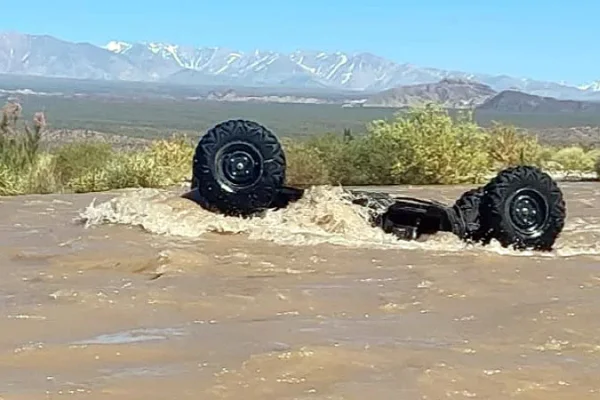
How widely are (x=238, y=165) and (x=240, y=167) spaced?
3cm

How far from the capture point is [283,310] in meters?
6.77

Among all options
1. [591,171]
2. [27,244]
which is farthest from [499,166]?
[27,244]

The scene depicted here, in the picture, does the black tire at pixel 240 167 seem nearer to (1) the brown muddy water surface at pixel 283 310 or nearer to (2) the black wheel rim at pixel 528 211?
(1) the brown muddy water surface at pixel 283 310

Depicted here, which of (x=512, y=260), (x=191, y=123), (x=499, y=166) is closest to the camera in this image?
(x=512, y=260)

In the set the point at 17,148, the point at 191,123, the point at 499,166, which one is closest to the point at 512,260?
the point at 17,148

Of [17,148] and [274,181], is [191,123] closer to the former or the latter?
[17,148]

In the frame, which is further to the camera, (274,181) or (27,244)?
(274,181)

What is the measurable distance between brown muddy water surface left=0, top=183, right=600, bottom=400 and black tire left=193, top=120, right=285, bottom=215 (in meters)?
0.22

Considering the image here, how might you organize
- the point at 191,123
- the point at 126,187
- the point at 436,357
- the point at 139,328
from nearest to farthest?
the point at 436,357 → the point at 139,328 → the point at 126,187 → the point at 191,123

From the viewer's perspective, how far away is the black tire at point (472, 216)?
1019cm

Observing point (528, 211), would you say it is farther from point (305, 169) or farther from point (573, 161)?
point (573, 161)

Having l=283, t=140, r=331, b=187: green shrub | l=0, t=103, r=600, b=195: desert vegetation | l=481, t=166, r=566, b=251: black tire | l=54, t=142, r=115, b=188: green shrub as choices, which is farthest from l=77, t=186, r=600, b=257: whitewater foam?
l=283, t=140, r=331, b=187: green shrub

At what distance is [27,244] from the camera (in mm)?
9836

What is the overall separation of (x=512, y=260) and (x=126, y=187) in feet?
34.4
